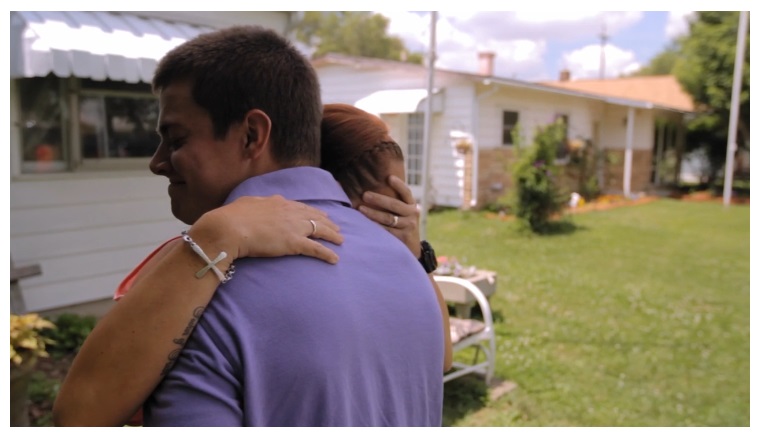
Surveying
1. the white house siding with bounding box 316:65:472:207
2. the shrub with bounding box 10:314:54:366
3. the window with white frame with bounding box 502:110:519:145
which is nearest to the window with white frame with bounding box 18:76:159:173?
the shrub with bounding box 10:314:54:366

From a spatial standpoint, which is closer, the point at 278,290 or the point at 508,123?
the point at 278,290

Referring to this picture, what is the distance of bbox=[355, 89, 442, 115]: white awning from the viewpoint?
525 inches

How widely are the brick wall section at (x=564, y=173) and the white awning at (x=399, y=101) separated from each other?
5.03 ft

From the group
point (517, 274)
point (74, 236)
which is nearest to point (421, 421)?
point (74, 236)

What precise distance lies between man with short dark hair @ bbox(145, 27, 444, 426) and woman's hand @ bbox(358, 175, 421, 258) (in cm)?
18

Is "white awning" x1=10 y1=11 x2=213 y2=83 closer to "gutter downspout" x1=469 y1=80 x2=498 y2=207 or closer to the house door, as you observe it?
"gutter downspout" x1=469 y1=80 x2=498 y2=207

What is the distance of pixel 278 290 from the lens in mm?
964

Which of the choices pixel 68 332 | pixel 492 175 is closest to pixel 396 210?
pixel 68 332

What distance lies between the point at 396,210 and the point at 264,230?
0.47 meters

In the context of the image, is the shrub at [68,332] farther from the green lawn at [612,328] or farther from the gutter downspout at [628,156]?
the gutter downspout at [628,156]

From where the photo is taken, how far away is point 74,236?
5.36m

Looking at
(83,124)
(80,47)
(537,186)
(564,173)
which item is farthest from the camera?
(564,173)

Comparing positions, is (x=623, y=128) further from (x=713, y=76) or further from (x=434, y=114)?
(x=434, y=114)
